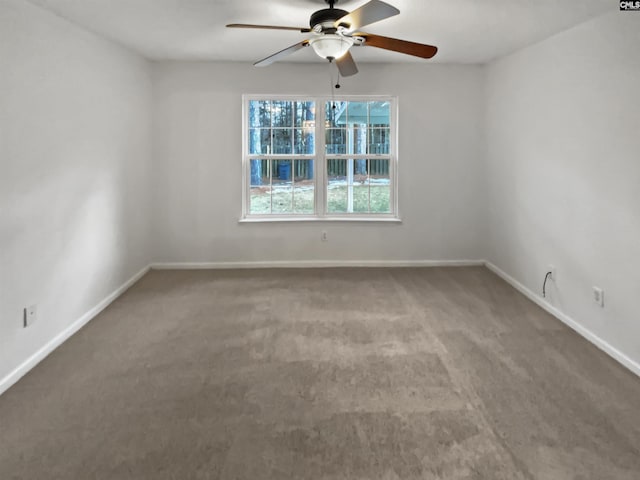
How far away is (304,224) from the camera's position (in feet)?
16.7

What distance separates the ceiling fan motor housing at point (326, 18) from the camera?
256cm

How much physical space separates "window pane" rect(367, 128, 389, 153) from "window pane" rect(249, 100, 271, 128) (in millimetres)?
1254

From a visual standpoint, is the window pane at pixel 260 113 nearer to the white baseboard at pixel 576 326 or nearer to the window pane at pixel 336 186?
the window pane at pixel 336 186

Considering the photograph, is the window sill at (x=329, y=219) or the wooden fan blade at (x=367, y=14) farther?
the window sill at (x=329, y=219)

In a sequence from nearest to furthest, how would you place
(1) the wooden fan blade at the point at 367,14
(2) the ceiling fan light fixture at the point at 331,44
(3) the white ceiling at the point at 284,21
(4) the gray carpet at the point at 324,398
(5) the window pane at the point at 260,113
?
(4) the gray carpet at the point at 324,398 < (1) the wooden fan blade at the point at 367,14 < (2) the ceiling fan light fixture at the point at 331,44 < (3) the white ceiling at the point at 284,21 < (5) the window pane at the point at 260,113

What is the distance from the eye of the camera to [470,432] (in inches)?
77.5

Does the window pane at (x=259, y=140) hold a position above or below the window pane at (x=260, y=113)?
below

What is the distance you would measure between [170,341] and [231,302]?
885mm

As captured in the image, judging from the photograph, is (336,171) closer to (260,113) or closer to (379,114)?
(379,114)

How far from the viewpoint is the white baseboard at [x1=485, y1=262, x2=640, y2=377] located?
2.64 meters

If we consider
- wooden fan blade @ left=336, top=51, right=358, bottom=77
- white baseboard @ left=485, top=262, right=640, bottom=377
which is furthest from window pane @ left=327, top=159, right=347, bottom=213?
white baseboard @ left=485, top=262, right=640, bottom=377

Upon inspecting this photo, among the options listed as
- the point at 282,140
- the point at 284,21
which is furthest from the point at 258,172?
the point at 284,21

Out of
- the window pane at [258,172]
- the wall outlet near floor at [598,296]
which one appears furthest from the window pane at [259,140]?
the wall outlet near floor at [598,296]

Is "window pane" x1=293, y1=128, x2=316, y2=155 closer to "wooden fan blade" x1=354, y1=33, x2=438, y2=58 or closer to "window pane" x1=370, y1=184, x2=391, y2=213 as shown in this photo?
"window pane" x1=370, y1=184, x2=391, y2=213
